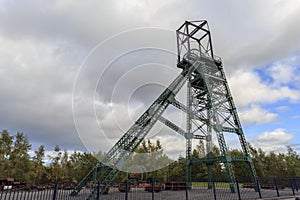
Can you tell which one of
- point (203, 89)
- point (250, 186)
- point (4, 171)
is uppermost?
point (203, 89)

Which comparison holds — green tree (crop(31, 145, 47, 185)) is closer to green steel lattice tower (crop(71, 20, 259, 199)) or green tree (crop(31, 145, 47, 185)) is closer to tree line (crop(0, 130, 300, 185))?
tree line (crop(0, 130, 300, 185))

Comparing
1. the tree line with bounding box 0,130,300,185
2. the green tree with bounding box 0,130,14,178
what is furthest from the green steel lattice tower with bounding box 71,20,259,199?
the green tree with bounding box 0,130,14,178

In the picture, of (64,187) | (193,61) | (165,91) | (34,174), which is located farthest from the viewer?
(34,174)

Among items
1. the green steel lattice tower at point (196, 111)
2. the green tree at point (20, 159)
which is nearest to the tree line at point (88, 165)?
the green tree at point (20, 159)

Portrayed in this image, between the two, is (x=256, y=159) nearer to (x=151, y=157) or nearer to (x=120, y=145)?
(x=151, y=157)

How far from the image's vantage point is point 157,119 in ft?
67.7

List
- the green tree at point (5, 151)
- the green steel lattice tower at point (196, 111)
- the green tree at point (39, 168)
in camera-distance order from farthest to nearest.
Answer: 1. the green tree at point (39, 168)
2. the green tree at point (5, 151)
3. the green steel lattice tower at point (196, 111)

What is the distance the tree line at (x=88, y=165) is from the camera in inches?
1390

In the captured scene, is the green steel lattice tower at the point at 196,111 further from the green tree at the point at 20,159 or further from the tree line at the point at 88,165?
the green tree at the point at 20,159

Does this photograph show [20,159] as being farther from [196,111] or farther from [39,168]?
[196,111]

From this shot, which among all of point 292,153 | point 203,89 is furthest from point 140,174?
point 292,153

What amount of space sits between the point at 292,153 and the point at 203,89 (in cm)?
3683

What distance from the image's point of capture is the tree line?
116 feet

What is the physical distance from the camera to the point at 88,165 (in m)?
51.9
